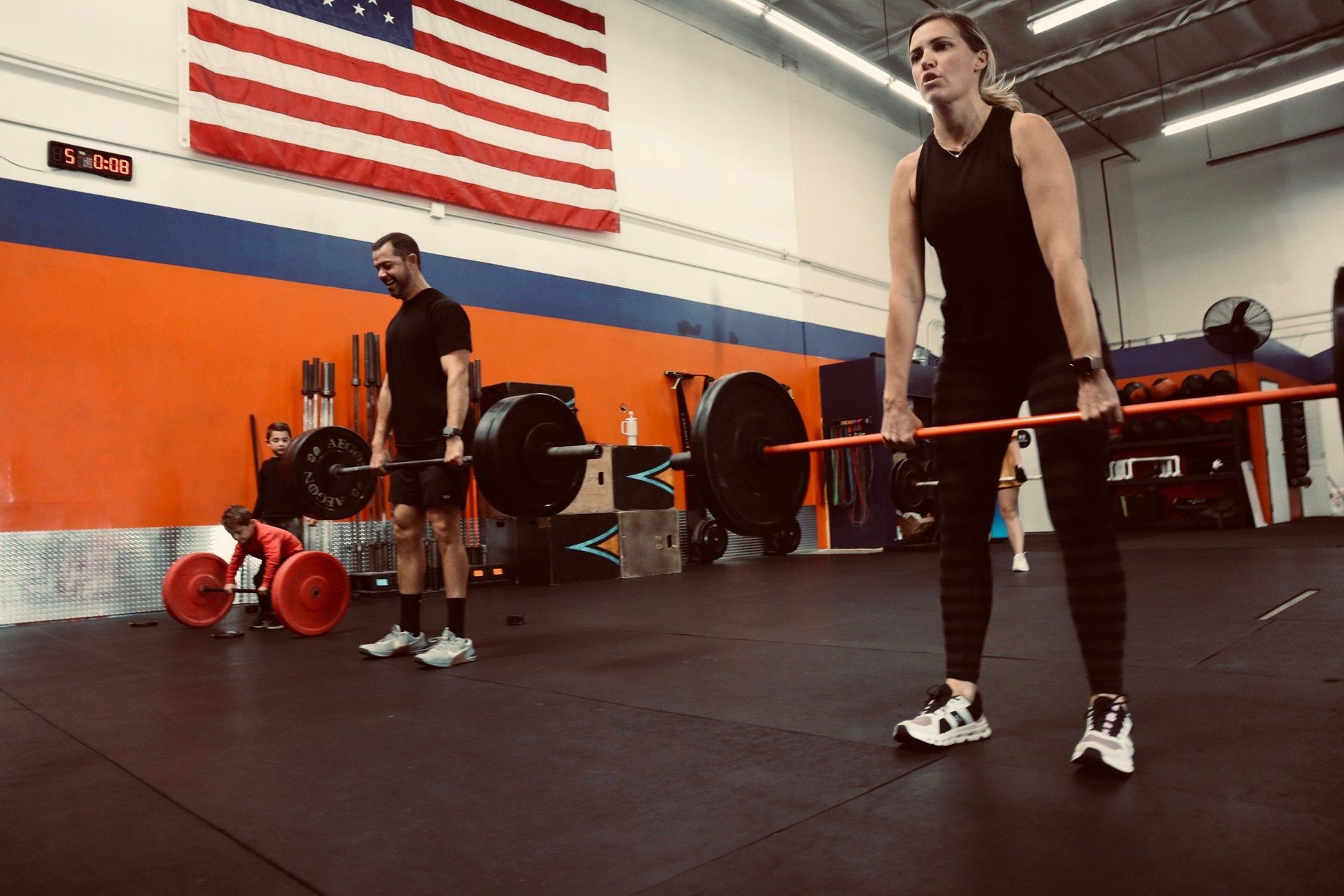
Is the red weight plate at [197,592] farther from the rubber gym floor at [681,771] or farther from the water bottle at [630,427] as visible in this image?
the water bottle at [630,427]

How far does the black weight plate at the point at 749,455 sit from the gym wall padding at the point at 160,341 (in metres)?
3.99

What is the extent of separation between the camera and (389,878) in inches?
42.3

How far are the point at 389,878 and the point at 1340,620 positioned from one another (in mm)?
2814

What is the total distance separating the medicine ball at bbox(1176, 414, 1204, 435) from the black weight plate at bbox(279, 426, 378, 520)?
Result: 8.29 metres

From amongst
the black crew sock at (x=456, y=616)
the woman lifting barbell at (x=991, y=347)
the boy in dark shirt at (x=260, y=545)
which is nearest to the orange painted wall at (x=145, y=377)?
the boy in dark shirt at (x=260, y=545)

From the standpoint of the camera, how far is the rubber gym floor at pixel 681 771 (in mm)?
1056

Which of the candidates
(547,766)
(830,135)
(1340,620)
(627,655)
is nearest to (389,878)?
(547,766)

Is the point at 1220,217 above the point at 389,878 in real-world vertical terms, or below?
above

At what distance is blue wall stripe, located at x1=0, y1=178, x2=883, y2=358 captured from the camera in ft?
14.6

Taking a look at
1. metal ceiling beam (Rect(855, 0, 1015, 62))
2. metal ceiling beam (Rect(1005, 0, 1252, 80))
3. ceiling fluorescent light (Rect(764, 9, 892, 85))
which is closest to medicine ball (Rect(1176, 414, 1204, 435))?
metal ceiling beam (Rect(1005, 0, 1252, 80))

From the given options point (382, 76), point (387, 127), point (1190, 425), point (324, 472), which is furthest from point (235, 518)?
point (1190, 425)

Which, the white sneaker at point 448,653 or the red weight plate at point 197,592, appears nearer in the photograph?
the white sneaker at point 448,653

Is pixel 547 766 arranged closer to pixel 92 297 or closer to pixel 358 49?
pixel 92 297

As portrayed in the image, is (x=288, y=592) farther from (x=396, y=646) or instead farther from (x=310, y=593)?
(x=396, y=646)
